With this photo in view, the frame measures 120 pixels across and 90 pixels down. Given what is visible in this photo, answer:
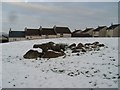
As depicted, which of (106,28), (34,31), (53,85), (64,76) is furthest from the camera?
(106,28)

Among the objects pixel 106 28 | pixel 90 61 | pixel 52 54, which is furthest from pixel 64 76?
pixel 106 28

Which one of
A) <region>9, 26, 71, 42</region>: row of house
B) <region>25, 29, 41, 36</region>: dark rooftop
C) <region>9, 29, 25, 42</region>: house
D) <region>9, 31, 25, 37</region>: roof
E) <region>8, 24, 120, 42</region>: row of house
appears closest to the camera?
<region>8, 24, 120, 42</region>: row of house

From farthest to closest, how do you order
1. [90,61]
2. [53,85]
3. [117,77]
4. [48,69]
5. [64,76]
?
1. [90,61]
2. [48,69]
3. [64,76]
4. [117,77]
5. [53,85]

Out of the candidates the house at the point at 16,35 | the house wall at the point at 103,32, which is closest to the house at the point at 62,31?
the house at the point at 16,35

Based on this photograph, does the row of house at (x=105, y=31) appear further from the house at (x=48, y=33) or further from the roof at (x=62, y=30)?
the house at (x=48, y=33)

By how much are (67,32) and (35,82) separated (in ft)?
255

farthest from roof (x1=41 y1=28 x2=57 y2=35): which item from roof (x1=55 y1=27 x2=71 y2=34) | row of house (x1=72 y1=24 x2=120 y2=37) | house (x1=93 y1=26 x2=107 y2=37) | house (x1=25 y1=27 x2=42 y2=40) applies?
house (x1=93 y1=26 x2=107 y2=37)

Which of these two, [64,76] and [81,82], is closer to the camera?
[81,82]

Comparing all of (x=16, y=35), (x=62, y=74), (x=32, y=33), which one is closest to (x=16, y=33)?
(x=16, y=35)

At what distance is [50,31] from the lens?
8750 centimetres

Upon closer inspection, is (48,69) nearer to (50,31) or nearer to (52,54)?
(52,54)

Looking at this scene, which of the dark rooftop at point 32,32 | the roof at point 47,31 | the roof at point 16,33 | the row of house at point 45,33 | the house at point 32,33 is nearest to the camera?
the row of house at point 45,33

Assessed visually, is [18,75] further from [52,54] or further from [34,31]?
[34,31]

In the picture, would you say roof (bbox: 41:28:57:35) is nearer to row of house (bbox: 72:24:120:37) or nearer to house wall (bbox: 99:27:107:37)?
row of house (bbox: 72:24:120:37)
